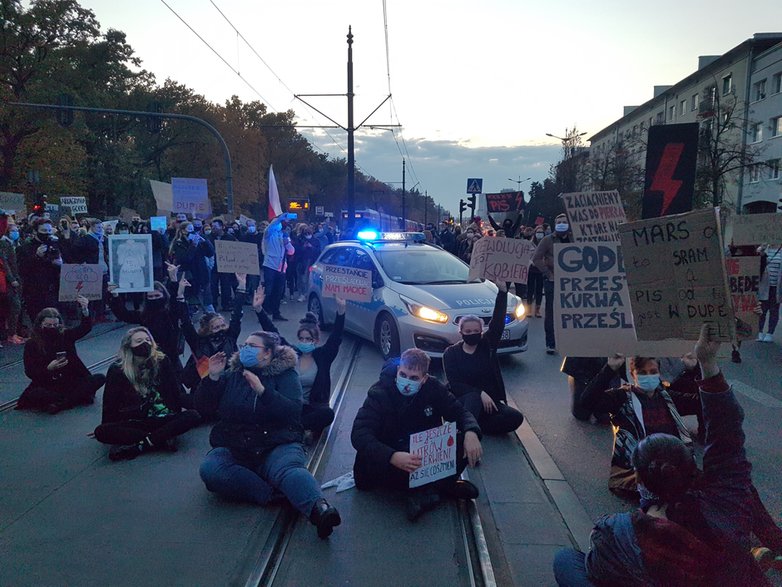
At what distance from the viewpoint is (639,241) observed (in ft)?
10.9

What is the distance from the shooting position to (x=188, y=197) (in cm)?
1956

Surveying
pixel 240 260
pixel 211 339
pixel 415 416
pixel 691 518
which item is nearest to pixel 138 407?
pixel 211 339

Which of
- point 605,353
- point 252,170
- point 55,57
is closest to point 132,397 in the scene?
point 605,353

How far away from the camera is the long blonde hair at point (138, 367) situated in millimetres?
5480

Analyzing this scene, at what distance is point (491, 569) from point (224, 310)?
11.7 m

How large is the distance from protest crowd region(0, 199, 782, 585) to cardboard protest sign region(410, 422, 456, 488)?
0.20 feet

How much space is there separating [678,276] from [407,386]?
2191mm

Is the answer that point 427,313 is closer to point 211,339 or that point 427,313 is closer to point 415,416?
point 211,339

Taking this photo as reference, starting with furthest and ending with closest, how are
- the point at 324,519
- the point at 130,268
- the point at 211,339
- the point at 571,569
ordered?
the point at 130,268, the point at 211,339, the point at 324,519, the point at 571,569

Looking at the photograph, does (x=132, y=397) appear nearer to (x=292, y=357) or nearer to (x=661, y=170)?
(x=292, y=357)

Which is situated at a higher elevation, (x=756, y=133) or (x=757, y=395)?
(x=756, y=133)

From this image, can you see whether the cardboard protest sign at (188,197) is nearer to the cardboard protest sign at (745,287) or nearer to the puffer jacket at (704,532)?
the cardboard protest sign at (745,287)

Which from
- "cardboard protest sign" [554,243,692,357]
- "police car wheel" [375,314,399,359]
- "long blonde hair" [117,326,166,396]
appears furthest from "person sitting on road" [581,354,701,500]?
"police car wheel" [375,314,399,359]

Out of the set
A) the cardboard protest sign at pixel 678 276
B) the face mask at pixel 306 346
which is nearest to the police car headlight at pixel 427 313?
the face mask at pixel 306 346
